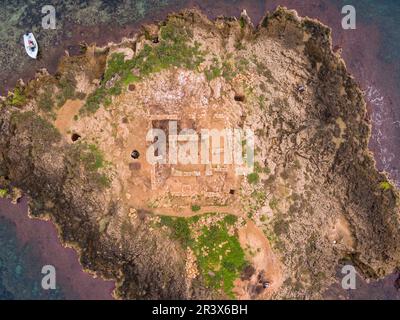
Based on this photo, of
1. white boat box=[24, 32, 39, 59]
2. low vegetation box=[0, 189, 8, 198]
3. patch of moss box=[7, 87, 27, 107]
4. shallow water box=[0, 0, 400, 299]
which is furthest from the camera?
white boat box=[24, 32, 39, 59]

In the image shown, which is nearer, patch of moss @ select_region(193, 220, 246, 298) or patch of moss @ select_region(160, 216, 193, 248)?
patch of moss @ select_region(193, 220, 246, 298)

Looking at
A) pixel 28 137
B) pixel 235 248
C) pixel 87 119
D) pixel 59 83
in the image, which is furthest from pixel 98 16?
pixel 235 248

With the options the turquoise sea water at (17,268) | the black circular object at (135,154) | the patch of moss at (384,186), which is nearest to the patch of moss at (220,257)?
the black circular object at (135,154)

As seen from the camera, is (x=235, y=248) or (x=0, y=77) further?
(x=0, y=77)

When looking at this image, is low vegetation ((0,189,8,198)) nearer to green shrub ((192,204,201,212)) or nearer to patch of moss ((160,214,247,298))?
patch of moss ((160,214,247,298))

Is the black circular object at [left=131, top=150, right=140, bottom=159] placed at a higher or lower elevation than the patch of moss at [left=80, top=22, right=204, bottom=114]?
lower

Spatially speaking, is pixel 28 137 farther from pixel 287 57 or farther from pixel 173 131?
pixel 287 57

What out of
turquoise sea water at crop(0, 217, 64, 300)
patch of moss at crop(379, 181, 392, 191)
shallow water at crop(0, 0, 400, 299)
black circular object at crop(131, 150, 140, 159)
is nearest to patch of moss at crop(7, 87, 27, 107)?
shallow water at crop(0, 0, 400, 299)

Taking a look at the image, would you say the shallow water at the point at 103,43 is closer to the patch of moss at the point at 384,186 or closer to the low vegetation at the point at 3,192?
the low vegetation at the point at 3,192
